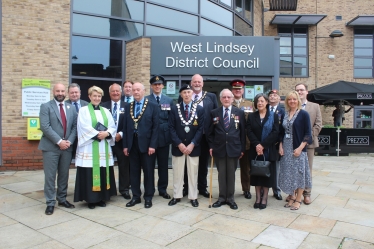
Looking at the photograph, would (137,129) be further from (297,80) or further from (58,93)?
(297,80)

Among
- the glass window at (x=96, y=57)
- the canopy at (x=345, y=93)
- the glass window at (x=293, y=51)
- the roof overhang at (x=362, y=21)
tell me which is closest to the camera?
the glass window at (x=96, y=57)

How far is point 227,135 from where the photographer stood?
4.60m

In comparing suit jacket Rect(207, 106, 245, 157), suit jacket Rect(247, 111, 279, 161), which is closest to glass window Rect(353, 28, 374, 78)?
suit jacket Rect(247, 111, 279, 161)

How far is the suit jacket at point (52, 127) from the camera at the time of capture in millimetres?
4395

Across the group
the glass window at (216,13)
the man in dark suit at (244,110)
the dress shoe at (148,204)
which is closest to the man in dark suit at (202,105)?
the man in dark suit at (244,110)

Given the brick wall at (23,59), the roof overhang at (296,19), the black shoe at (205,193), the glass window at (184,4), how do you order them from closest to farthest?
the black shoe at (205,193)
the brick wall at (23,59)
the glass window at (184,4)
the roof overhang at (296,19)

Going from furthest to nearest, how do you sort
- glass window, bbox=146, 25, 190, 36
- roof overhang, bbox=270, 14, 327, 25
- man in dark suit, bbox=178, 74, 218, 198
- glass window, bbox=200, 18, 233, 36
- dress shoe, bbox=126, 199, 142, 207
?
roof overhang, bbox=270, 14, 327, 25 → glass window, bbox=200, 18, 233, 36 → glass window, bbox=146, 25, 190, 36 → man in dark suit, bbox=178, 74, 218, 198 → dress shoe, bbox=126, 199, 142, 207

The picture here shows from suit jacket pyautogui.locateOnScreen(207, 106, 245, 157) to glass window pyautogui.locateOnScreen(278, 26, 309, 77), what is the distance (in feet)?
39.8

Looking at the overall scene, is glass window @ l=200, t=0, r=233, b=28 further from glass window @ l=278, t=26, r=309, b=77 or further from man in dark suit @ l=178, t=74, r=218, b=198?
glass window @ l=278, t=26, r=309, b=77

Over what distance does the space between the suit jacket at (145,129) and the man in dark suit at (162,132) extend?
20 cm

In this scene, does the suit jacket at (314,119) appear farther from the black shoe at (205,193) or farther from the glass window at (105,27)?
the glass window at (105,27)

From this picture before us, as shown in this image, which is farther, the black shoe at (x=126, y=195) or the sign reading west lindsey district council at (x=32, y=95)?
the sign reading west lindsey district council at (x=32, y=95)

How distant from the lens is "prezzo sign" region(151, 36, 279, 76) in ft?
27.3

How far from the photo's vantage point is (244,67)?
27.7ft
